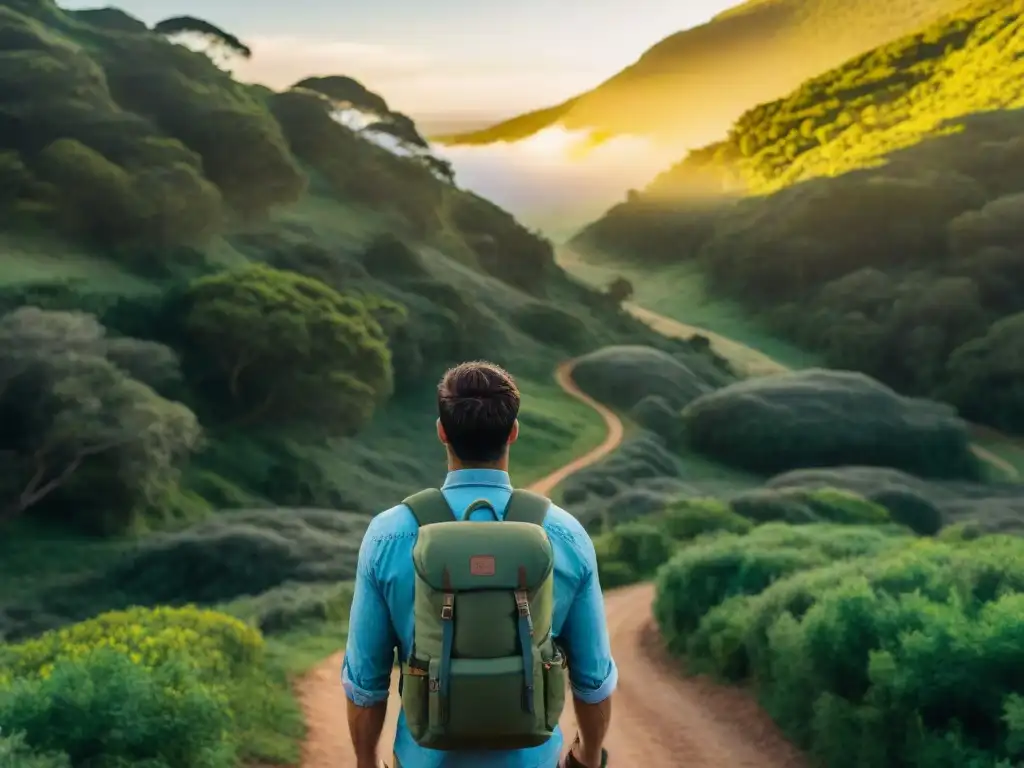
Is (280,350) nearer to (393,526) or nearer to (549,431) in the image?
(549,431)

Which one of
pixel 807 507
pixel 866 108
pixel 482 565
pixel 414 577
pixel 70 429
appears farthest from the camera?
pixel 866 108

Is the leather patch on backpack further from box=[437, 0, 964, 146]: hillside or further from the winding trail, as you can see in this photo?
box=[437, 0, 964, 146]: hillside

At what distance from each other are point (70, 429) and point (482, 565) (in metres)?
17.4

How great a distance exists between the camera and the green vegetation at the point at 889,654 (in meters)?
6.52

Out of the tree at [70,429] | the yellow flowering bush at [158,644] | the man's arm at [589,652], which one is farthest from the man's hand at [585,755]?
A: the tree at [70,429]

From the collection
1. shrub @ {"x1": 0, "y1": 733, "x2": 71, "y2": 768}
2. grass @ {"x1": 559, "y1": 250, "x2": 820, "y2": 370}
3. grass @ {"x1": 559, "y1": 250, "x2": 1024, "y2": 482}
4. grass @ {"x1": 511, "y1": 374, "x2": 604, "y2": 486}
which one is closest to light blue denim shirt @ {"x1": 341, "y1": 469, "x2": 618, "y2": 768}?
shrub @ {"x1": 0, "y1": 733, "x2": 71, "y2": 768}

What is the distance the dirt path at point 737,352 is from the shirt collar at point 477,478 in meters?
38.1

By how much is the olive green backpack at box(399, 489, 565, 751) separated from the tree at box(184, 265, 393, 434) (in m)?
22.8

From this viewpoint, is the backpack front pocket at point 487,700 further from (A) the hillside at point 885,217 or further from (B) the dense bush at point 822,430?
(A) the hillside at point 885,217

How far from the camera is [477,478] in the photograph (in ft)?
8.82

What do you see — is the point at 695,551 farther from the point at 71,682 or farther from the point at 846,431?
the point at 846,431

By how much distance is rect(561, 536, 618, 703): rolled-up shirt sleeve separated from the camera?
2.74 meters

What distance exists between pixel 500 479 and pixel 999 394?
40758mm

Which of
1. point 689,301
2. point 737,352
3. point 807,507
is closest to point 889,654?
point 807,507
